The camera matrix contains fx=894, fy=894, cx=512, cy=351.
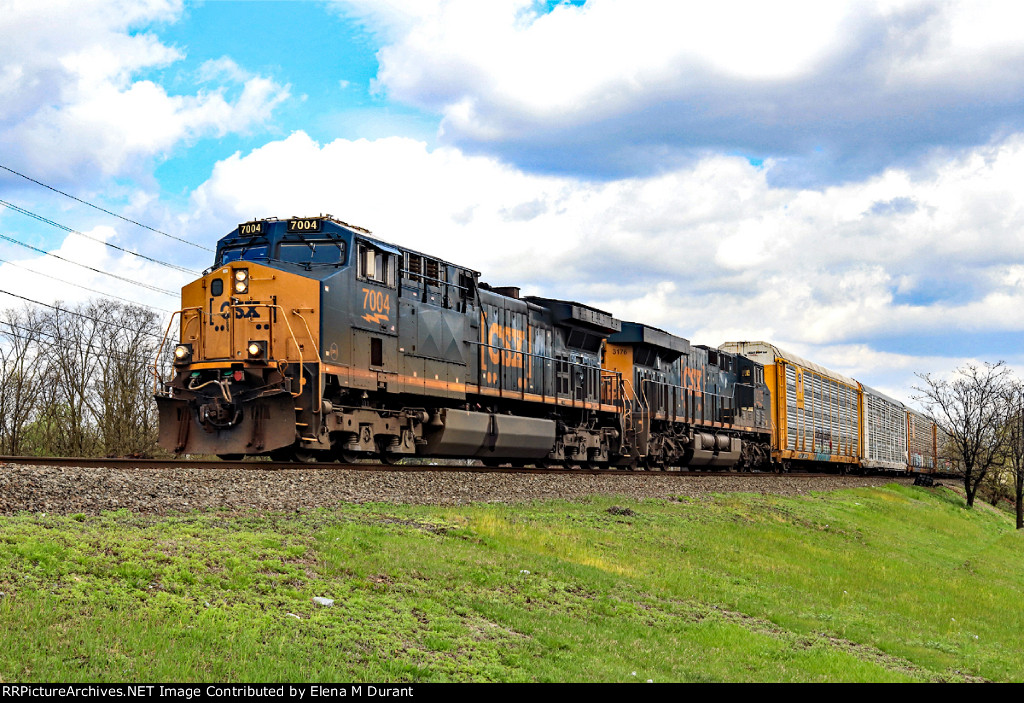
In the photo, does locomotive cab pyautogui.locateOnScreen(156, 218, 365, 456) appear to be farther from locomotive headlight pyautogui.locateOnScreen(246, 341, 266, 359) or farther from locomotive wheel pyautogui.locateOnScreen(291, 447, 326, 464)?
locomotive wheel pyautogui.locateOnScreen(291, 447, 326, 464)

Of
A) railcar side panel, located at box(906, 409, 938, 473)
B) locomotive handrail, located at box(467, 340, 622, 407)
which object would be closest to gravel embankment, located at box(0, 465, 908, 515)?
locomotive handrail, located at box(467, 340, 622, 407)

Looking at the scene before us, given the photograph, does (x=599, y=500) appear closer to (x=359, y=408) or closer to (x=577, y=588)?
(x=359, y=408)

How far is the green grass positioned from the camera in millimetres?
5855

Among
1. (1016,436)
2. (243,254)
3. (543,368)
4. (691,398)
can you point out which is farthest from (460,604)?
A: (1016,436)

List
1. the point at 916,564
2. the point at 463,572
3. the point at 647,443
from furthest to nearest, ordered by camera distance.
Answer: the point at 647,443 < the point at 916,564 < the point at 463,572

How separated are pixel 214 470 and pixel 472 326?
7.55 m

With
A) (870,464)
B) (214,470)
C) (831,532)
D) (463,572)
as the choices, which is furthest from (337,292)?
(870,464)

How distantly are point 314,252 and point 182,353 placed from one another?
2.84 meters

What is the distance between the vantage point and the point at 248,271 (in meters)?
15.3

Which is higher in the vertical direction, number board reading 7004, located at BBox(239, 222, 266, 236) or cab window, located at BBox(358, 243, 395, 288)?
number board reading 7004, located at BBox(239, 222, 266, 236)

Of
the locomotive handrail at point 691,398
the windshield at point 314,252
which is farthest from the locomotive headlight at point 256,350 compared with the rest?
the locomotive handrail at point 691,398

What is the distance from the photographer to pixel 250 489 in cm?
1160

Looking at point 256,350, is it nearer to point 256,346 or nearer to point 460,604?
point 256,346

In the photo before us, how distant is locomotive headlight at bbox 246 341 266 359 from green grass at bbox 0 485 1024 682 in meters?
4.29
